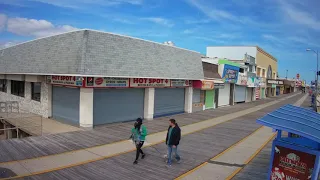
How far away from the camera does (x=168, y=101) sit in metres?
21.5

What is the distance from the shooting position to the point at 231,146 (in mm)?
12406

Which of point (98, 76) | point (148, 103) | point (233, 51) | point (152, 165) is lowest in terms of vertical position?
point (152, 165)

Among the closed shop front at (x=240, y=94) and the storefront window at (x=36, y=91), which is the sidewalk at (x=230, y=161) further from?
the closed shop front at (x=240, y=94)

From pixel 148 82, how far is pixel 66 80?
5754 millimetres

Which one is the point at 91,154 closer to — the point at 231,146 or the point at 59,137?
the point at 59,137

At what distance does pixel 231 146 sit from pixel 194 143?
6.01 feet

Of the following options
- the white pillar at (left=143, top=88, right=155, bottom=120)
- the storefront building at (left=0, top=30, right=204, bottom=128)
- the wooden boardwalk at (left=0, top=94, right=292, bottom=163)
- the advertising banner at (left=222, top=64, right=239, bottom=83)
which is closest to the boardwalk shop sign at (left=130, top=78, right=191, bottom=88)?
the storefront building at (left=0, top=30, right=204, bottom=128)

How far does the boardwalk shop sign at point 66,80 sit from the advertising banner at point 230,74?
65.8 ft

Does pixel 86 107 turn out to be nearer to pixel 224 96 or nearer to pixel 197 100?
pixel 197 100

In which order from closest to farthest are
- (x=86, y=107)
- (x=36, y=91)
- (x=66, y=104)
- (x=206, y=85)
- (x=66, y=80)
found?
(x=86, y=107)
(x=66, y=80)
(x=66, y=104)
(x=36, y=91)
(x=206, y=85)

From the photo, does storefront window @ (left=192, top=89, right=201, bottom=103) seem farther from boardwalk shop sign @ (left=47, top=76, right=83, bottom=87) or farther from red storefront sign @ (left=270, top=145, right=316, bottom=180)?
red storefront sign @ (left=270, top=145, right=316, bottom=180)

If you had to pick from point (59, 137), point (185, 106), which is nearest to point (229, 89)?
point (185, 106)

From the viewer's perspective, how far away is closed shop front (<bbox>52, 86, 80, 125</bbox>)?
15242 millimetres

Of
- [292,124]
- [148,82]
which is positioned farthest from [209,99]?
[292,124]
